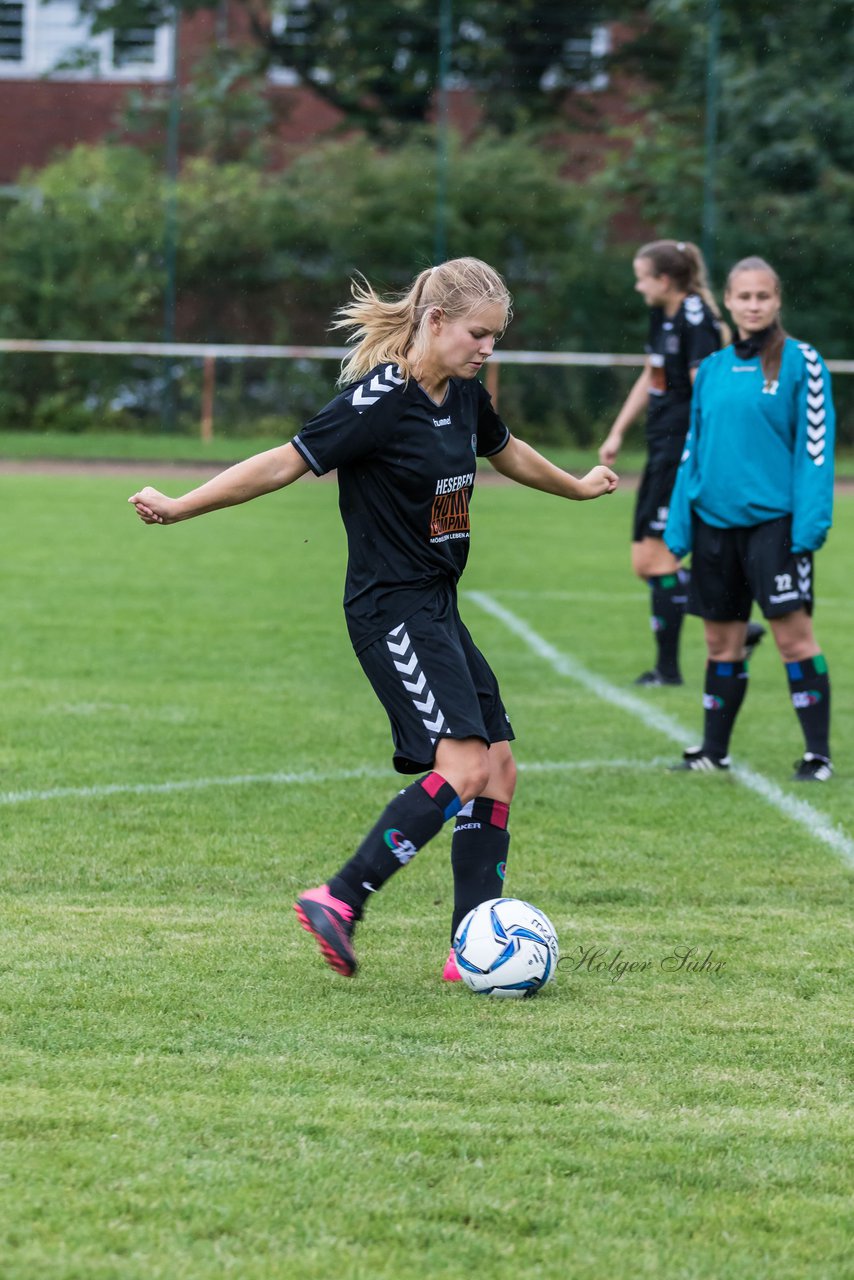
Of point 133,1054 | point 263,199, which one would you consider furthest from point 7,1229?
point 263,199

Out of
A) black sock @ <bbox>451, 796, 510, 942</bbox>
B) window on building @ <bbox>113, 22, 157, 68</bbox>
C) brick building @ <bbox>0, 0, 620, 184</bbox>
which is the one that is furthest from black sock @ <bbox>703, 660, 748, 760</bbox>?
window on building @ <bbox>113, 22, 157, 68</bbox>

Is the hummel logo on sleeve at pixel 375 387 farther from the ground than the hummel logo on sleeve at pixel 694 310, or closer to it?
closer to it

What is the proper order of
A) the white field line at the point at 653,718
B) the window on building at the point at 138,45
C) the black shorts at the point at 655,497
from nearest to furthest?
1. the white field line at the point at 653,718
2. the black shorts at the point at 655,497
3. the window on building at the point at 138,45

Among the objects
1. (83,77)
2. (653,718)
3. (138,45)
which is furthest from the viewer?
(83,77)

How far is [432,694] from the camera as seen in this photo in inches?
166

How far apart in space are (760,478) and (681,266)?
2.37 meters

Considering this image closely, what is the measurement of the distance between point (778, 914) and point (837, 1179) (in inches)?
72.6

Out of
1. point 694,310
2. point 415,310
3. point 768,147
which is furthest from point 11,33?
point 415,310

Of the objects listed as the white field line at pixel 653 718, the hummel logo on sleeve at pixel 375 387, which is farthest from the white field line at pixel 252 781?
the hummel logo on sleeve at pixel 375 387

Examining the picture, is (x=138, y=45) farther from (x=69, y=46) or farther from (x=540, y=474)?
(x=540, y=474)

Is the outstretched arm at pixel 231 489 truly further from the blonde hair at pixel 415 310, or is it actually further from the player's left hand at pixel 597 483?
the player's left hand at pixel 597 483

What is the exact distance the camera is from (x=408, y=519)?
4.30 m

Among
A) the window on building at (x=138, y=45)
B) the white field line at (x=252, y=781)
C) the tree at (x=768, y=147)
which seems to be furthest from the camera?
the window on building at (x=138, y=45)

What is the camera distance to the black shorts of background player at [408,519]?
4176 mm
